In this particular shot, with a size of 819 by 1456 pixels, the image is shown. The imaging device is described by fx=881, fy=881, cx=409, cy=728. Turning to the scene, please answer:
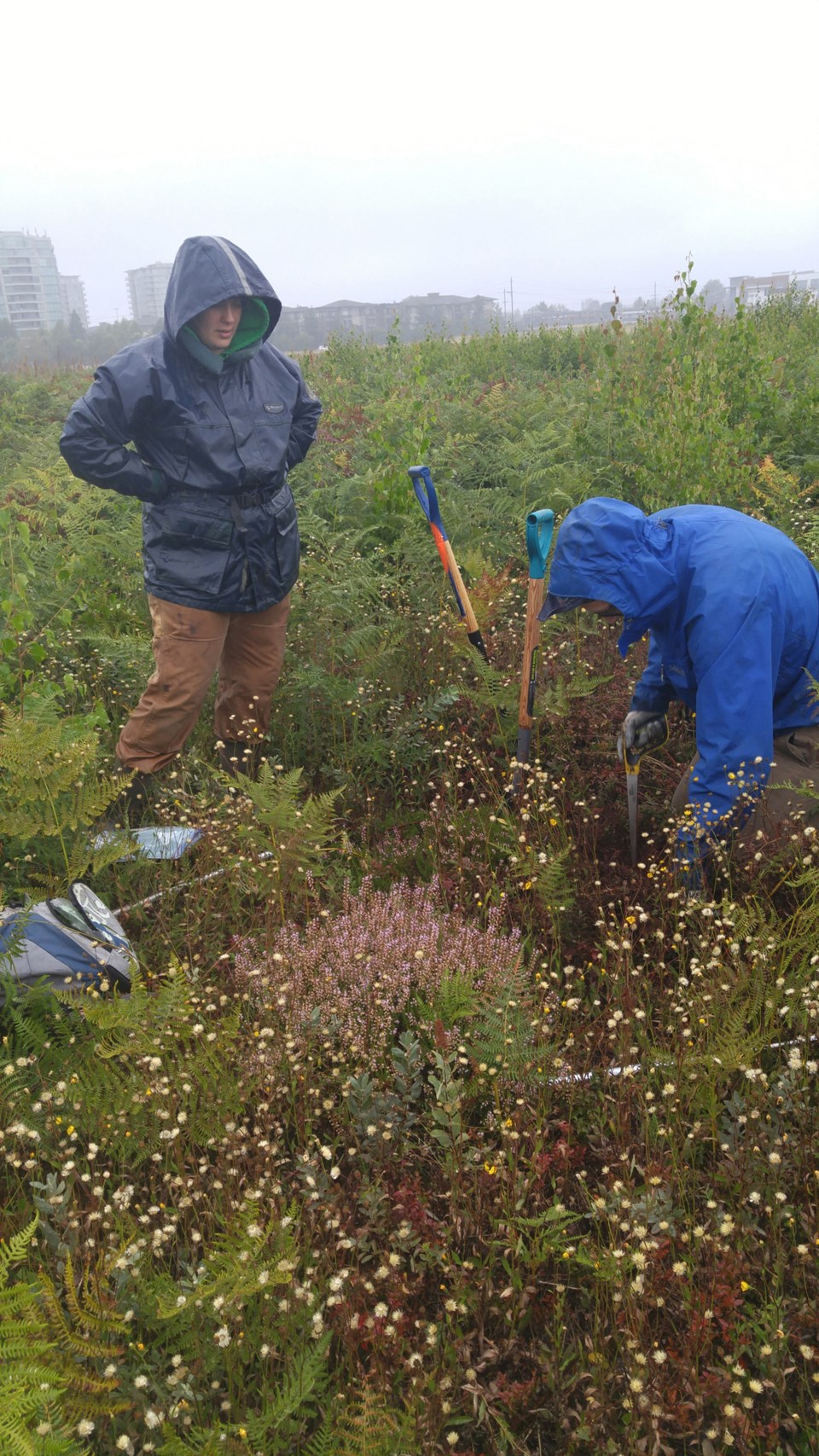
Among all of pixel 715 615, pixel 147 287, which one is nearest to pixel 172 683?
pixel 715 615

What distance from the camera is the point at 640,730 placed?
3992 mm

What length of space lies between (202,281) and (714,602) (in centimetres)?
247

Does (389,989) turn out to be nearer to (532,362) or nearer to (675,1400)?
(675,1400)

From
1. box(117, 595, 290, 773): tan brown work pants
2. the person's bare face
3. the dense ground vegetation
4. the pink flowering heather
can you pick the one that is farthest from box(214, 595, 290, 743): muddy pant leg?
the pink flowering heather

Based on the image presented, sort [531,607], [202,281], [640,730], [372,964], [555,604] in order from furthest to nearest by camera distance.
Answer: [640,730], [202,281], [531,607], [555,604], [372,964]

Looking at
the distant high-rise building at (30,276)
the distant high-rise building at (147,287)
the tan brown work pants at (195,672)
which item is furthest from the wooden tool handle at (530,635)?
the distant high-rise building at (30,276)

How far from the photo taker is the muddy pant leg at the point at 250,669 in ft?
14.7

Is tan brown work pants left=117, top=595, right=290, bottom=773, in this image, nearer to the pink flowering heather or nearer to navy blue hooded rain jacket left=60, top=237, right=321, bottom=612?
navy blue hooded rain jacket left=60, top=237, right=321, bottom=612

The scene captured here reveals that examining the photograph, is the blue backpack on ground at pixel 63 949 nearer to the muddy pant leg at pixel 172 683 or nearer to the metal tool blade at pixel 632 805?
the muddy pant leg at pixel 172 683

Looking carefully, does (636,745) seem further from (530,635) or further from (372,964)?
(372,964)

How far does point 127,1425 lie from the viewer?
1783 millimetres

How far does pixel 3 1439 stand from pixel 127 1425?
0.33 metres

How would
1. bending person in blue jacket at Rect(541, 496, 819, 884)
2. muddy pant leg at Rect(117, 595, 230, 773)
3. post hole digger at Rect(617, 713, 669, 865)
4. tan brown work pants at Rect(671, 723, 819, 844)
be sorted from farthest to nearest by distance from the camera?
muddy pant leg at Rect(117, 595, 230, 773) → post hole digger at Rect(617, 713, 669, 865) → tan brown work pants at Rect(671, 723, 819, 844) → bending person in blue jacket at Rect(541, 496, 819, 884)

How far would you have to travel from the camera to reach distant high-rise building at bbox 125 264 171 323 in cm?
8919
